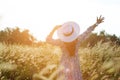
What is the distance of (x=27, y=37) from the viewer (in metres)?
38.2

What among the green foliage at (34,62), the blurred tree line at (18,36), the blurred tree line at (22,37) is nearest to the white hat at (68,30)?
the green foliage at (34,62)

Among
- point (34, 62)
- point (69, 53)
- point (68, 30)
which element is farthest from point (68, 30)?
point (34, 62)

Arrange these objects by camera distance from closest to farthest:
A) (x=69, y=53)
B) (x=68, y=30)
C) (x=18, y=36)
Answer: (x=68, y=30), (x=69, y=53), (x=18, y=36)

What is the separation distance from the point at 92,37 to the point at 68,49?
35.4 m

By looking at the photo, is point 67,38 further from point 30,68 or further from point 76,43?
point 30,68

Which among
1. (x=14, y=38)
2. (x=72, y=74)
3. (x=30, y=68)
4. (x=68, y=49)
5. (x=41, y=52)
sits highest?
(x=14, y=38)

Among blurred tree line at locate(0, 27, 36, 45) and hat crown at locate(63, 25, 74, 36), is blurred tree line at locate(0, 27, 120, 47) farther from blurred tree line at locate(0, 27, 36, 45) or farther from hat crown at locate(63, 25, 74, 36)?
hat crown at locate(63, 25, 74, 36)

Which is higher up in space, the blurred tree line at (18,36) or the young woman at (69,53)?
the blurred tree line at (18,36)

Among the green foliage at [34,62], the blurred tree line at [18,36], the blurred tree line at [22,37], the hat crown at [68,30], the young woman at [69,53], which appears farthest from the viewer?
the blurred tree line at [18,36]

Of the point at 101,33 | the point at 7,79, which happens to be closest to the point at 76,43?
the point at 7,79

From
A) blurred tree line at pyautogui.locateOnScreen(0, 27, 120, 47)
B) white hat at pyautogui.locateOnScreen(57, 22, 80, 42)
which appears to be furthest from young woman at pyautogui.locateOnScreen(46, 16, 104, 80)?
blurred tree line at pyautogui.locateOnScreen(0, 27, 120, 47)

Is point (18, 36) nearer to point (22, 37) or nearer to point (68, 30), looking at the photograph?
point (22, 37)

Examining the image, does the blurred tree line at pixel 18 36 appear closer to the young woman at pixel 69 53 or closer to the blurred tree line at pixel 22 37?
the blurred tree line at pixel 22 37

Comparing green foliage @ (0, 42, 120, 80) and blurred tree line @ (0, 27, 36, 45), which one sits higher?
blurred tree line @ (0, 27, 36, 45)
